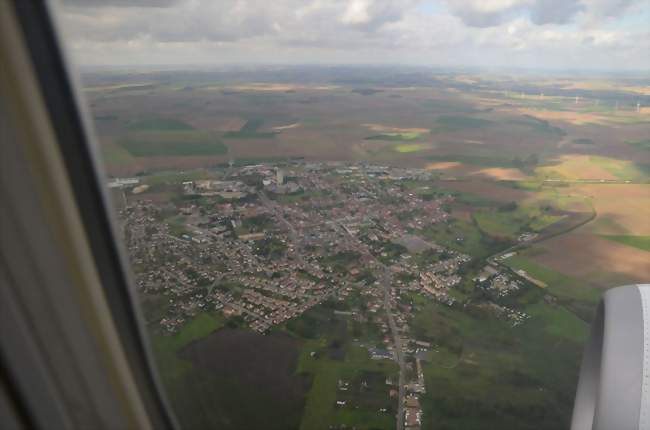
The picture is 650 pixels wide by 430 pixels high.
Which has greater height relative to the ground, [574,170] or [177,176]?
[177,176]

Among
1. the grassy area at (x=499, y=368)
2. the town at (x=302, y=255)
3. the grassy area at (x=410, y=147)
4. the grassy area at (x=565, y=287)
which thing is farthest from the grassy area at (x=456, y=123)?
the grassy area at (x=499, y=368)

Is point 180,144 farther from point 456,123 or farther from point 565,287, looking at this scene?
point 456,123

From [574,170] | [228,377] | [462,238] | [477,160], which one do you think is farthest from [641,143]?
[228,377]

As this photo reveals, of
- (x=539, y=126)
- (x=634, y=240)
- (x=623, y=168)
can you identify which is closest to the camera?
(x=634, y=240)

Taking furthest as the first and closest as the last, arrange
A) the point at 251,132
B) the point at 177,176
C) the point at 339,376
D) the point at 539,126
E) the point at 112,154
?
the point at 539,126
the point at 251,132
the point at 177,176
the point at 339,376
the point at 112,154

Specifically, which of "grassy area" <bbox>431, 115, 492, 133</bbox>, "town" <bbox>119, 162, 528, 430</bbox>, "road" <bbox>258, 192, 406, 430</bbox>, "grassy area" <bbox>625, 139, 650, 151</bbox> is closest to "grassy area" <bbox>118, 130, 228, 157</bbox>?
"town" <bbox>119, 162, 528, 430</bbox>

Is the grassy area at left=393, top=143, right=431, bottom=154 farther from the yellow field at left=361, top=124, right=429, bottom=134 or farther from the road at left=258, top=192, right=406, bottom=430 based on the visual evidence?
the road at left=258, top=192, right=406, bottom=430

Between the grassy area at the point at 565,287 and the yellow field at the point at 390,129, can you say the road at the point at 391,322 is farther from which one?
the yellow field at the point at 390,129
